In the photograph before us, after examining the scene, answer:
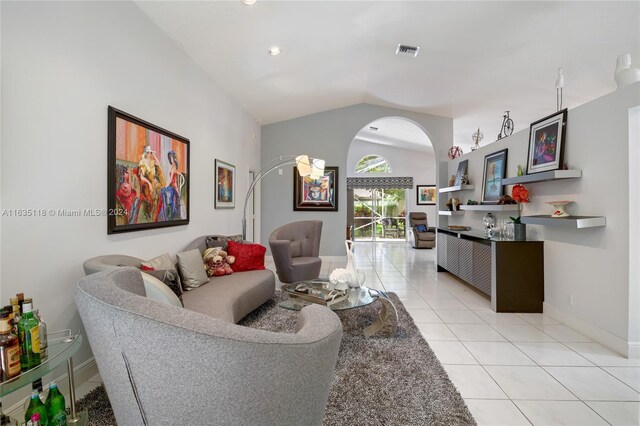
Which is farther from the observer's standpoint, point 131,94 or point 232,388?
point 131,94

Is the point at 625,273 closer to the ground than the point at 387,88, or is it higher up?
closer to the ground

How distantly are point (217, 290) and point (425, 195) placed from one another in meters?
9.32

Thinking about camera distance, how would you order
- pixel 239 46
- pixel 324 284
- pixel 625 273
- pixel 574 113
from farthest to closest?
pixel 239 46 → pixel 324 284 → pixel 574 113 → pixel 625 273

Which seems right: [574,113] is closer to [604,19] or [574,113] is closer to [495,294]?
[604,19]

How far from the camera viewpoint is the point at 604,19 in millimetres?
3041

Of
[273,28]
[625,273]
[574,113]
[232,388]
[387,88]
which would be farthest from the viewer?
[387,88]

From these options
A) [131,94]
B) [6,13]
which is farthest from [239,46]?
[6,13]

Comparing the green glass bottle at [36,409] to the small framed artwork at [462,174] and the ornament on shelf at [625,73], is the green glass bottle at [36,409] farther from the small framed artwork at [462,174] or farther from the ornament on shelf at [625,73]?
the small framed artwork at [462,174]

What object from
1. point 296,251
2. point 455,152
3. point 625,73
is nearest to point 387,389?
point 296,251

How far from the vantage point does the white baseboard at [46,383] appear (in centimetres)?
166

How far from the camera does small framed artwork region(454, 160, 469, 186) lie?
17.2 ft

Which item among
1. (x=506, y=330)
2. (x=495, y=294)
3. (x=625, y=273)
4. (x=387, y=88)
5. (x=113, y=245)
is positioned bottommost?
(x=506, y=330)

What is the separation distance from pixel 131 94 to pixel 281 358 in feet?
9.25

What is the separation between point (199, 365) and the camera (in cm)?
81
